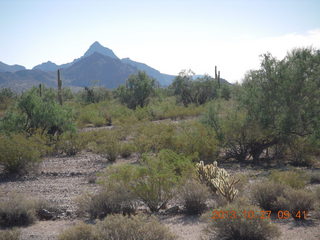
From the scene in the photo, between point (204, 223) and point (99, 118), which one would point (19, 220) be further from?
point (99, 118)

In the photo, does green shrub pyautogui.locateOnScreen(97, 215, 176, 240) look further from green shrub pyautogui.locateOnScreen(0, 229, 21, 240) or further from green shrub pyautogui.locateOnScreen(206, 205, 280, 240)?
green shrub pyautogui.locateOnScreen(0, 229, 21, 240)

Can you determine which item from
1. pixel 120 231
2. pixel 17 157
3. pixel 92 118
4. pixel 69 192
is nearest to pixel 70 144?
pixel 17 157

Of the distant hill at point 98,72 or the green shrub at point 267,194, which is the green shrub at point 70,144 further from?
the distant hill at point 98,72

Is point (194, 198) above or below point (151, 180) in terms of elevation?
below

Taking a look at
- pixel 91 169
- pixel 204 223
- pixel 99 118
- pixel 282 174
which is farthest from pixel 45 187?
pixel 99 118

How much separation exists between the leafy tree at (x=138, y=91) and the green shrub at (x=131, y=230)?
3002 cm

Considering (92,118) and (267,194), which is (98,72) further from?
(267,194)

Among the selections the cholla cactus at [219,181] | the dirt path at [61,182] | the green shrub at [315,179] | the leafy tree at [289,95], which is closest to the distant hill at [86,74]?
the dirt path at [61,182]

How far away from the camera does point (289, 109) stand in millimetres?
Result: 12406

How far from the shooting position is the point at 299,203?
6.96 meters

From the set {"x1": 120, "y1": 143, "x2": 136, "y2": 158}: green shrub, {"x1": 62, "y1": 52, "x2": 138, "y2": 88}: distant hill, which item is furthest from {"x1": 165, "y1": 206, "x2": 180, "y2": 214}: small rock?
{"x1": 62, "y1": 52, "x2": 138, "y2": 88}: distant hill

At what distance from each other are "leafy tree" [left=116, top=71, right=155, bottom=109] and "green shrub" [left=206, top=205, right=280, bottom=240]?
2973cm

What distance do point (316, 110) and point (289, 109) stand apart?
87cm

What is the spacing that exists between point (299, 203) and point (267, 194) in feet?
2.34
